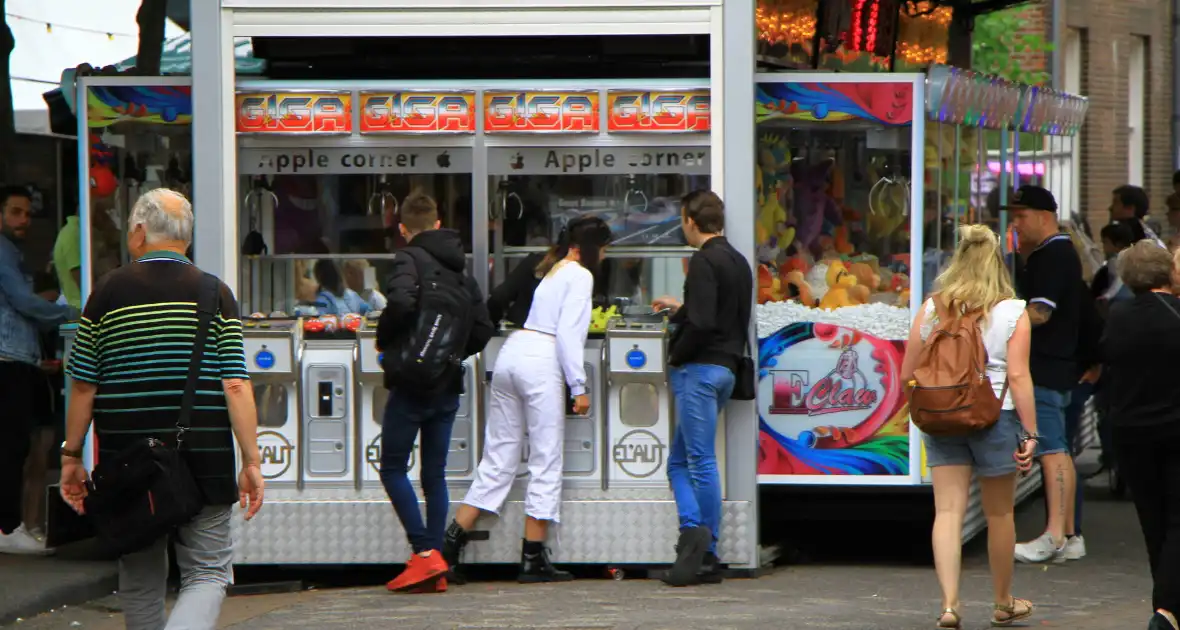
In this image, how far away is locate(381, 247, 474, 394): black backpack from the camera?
25.2ft

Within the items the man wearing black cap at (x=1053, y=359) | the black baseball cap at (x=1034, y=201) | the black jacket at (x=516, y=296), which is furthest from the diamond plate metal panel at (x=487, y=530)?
the black baseball cap at (x=1034, y=201)

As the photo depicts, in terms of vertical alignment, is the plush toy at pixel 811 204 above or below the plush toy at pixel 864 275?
above

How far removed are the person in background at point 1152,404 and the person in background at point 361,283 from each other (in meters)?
3.68

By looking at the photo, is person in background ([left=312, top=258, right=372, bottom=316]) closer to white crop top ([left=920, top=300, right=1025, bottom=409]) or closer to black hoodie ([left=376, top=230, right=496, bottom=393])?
black hoodie ([left=376, top=230, right=496, bottom=393])

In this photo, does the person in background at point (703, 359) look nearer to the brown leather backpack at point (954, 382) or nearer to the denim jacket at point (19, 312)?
the brown leather backpack at point (954, 382)

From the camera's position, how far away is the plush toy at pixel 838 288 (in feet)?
28.4

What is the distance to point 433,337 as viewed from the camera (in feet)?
25.3

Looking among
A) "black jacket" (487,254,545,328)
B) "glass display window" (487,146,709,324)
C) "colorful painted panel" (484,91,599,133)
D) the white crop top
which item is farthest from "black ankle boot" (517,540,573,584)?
the white crop top

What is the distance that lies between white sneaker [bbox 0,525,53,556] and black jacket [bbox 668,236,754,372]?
139 inches

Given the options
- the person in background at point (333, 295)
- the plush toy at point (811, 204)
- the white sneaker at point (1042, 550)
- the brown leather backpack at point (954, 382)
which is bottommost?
the white sneaker at point (1042, 550)

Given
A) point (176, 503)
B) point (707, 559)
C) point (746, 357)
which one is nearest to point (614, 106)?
point (746, 357)

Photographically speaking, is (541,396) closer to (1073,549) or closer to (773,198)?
(773,198)

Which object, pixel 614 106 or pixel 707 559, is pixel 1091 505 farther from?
pixel 614 106

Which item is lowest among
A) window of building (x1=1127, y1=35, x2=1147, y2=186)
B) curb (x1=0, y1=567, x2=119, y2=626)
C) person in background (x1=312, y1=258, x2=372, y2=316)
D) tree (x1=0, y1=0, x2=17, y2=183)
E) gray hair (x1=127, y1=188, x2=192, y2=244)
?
curb (x1=0, y1=567, x2=119, y2=626)
